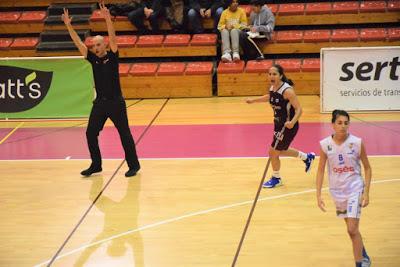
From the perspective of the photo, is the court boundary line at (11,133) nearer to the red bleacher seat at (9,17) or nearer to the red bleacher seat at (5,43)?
the red bleacher seat at (5,43)

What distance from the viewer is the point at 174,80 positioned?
15914 mm

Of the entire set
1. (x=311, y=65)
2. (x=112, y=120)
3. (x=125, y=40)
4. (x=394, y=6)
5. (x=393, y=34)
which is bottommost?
(x=311, y=65)

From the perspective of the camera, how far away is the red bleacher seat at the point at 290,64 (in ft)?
51.3

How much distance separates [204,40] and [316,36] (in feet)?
8.49

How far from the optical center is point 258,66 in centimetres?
1578

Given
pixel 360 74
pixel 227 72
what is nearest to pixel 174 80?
pixel 227 72

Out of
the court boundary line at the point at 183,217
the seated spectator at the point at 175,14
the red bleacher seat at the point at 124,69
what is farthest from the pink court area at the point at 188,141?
the seated spectator at the point at 175,14

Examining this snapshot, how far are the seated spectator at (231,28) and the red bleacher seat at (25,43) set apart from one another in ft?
14.9

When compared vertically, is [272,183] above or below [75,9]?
below

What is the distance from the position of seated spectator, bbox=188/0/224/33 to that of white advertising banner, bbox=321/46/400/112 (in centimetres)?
392

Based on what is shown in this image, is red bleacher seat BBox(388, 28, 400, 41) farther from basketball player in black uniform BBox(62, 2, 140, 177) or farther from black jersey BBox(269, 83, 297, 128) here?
basketball player in black uniform BBox(62, 2, 140, 177)

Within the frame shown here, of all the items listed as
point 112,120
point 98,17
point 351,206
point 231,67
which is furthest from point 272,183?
point 98,17

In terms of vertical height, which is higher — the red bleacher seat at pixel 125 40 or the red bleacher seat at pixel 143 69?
the red bleacher seat at pixel 125 40

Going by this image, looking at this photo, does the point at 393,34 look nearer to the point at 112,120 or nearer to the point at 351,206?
the point at 112,120
